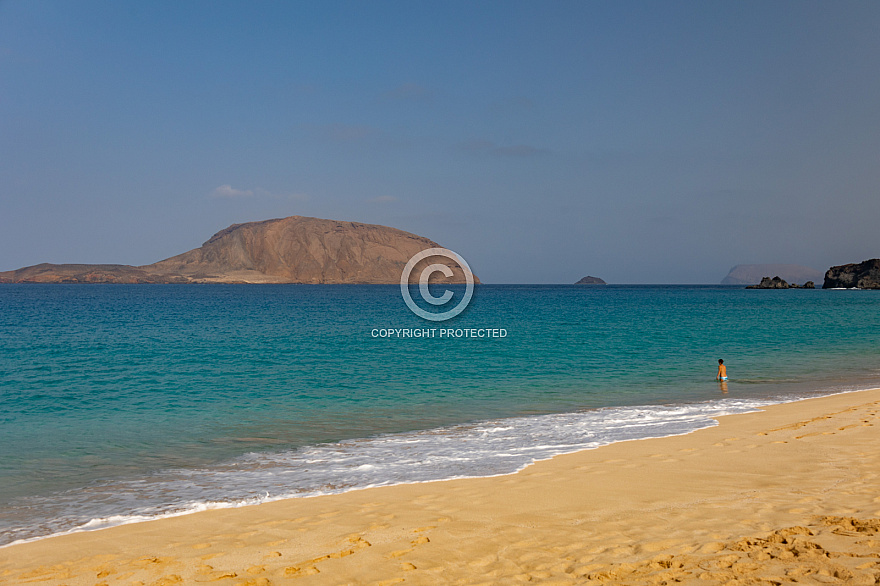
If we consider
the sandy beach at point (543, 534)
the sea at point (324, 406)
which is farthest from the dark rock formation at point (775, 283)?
the sandy beach at point (543, 534)

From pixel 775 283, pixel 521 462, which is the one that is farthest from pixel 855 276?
pixel 521 462

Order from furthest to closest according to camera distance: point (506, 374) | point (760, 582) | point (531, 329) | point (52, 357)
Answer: point (531, 329) < point (52, 357) < point (506, 374) < point (760, 582)

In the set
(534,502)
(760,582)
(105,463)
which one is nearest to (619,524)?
(534,502)

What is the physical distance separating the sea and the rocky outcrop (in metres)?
150

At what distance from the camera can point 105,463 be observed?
995 cm

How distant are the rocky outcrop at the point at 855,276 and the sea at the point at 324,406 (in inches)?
5919

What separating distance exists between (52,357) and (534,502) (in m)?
27.1

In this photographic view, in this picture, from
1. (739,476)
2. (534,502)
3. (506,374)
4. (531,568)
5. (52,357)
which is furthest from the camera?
(52,357)

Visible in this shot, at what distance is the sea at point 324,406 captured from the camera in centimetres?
861

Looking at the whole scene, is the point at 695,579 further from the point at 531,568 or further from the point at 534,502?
the point at 534,502

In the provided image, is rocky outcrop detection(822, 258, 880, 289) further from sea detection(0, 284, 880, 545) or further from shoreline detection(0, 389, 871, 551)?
shoreline detection(0, 389, 871, 551)

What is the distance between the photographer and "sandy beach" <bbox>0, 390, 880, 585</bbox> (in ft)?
15.9

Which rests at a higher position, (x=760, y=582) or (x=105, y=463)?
(x=760, y=582)

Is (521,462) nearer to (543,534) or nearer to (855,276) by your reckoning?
(543,534)
